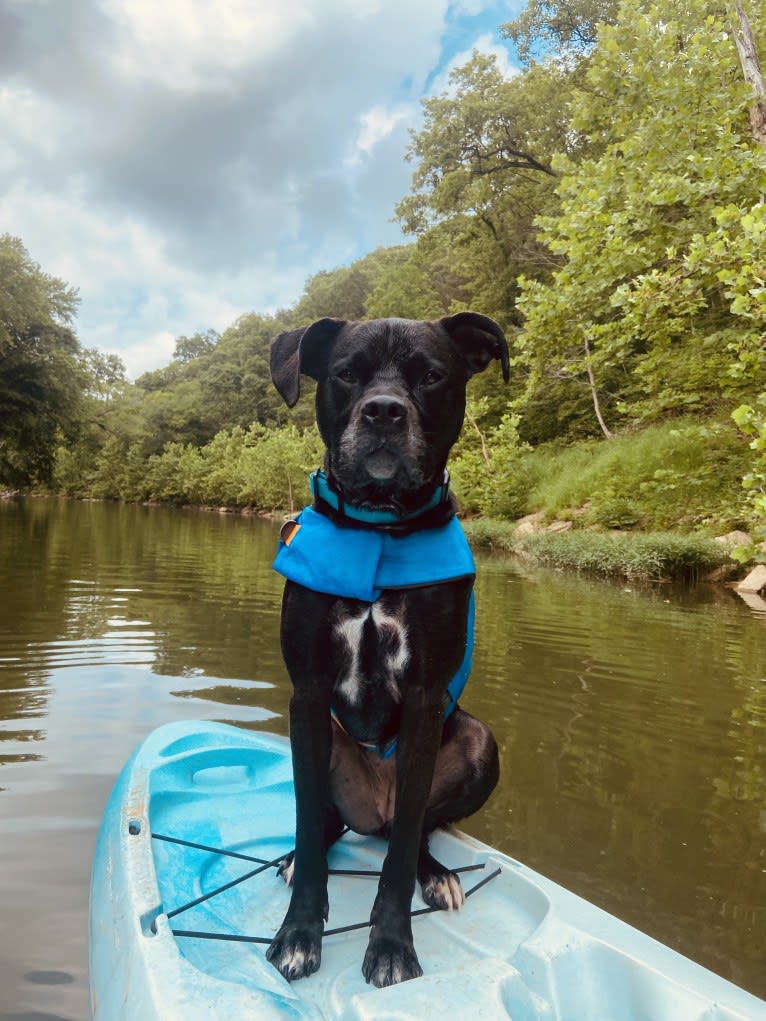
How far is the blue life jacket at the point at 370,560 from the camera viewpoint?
1979 millimetres

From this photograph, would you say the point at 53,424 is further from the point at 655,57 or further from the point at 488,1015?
the point at 488,1015

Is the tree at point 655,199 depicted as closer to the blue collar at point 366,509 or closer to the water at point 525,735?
the water at point 525,735

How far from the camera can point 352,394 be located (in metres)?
2.19

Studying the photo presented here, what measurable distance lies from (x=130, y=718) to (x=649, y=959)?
386cm

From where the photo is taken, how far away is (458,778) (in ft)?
7.41

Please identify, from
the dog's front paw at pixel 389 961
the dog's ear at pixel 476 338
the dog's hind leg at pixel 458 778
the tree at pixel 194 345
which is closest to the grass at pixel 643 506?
the dog's ear at pixel 476 338

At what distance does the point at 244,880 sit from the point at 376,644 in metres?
0.93

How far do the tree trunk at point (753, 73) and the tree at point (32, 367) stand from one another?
2910 centimetres

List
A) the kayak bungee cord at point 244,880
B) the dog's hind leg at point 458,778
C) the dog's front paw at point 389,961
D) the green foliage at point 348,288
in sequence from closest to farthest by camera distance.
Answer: the dog's front paw at point 389,961 → the kayak bungee cord at point 244,880 → the dog's hind leg at point 458,778 → the green foliage at point 348,288

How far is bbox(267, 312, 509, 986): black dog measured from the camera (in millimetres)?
1917

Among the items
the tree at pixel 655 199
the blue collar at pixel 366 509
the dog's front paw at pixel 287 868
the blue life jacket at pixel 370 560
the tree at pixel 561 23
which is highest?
the tree at pixel 561 23

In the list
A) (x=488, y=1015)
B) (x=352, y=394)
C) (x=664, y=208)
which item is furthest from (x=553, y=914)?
(x=664, y=208)

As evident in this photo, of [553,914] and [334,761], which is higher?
[334,761]

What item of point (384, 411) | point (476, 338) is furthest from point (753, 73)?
point (384, 411)
